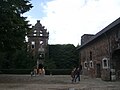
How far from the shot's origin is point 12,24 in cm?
2459

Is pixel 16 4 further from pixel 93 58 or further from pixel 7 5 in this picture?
pixel 93 58

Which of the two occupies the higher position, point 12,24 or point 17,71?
point 12,24

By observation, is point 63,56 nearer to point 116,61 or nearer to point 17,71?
point 17,71

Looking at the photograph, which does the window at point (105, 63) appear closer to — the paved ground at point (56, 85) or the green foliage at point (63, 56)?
the paved ground at point (56, 85)

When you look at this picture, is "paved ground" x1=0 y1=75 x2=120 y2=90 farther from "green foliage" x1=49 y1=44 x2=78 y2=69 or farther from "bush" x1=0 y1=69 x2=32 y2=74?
"green foliage" x1=49 y1=44 x2=78 y2=69

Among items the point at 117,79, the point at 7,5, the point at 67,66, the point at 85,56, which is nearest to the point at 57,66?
the point at 67,66

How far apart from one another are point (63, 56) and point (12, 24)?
119 ft

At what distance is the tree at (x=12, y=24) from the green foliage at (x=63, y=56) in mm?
30983

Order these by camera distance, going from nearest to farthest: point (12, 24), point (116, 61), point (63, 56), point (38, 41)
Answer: point (12, 24), point (116, 61), point (63, 56), point (38, 41)

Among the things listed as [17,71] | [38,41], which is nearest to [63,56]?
[38,41]

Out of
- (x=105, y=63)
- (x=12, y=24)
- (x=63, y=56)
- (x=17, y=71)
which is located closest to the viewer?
(x=12, y=24)

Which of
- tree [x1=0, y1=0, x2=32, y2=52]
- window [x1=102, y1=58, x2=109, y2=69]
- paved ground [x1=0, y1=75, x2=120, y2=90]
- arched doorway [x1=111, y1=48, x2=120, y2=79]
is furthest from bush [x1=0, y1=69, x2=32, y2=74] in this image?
arched doorway [x1=111, y1=48, x2=120, y2=79]

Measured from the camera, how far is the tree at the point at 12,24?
79.7ft

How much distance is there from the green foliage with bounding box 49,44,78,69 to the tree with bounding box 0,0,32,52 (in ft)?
102
